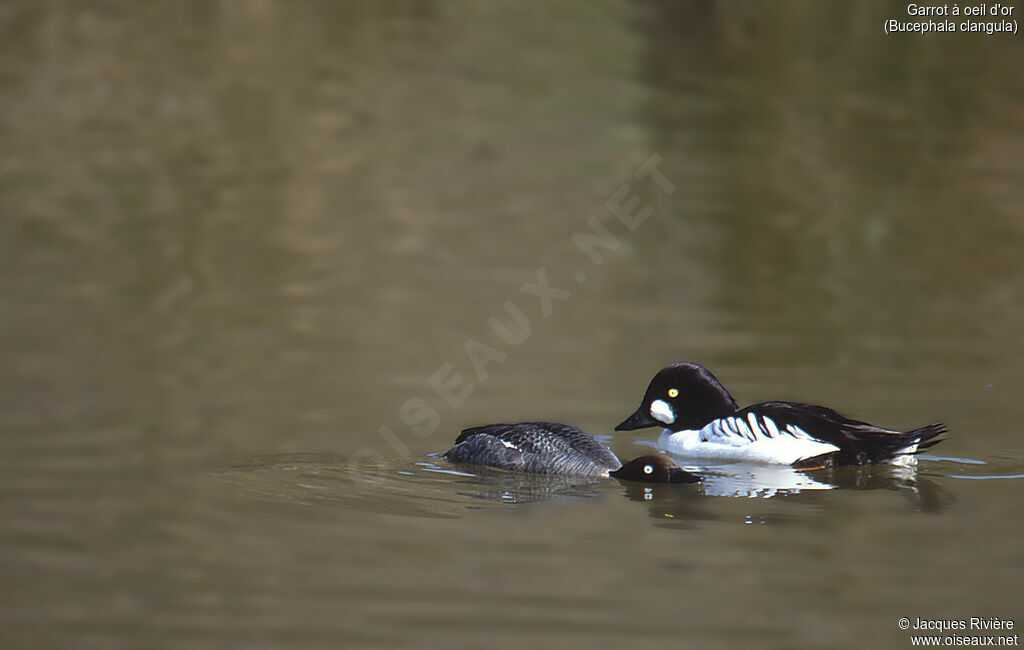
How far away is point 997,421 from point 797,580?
3.26 metres

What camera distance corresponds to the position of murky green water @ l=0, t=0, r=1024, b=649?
6.40 metres

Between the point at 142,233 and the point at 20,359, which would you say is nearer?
the point at 20,359

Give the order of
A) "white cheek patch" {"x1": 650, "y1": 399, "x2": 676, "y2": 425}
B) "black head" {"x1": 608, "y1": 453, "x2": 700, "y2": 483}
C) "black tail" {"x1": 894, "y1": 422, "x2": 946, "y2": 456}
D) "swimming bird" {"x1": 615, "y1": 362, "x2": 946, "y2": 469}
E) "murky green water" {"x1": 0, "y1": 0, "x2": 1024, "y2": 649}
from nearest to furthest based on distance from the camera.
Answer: "murky green water" {"x1": 0, "y1": 0, "x2": 1024, "y2": 649}
"black head" {"x1": 608, "y1": 453, "x2": 700, "y2": 483}
"black tail" {"x1": 894, "y1": 422, "x2": 946, "y2": 456}
"swimming bird" {"x1": 615, "y1": 362, "x2": 946, "y2": 469}
"white cheek patch" {"x1": 650, "y1": 399, "x2": 676, "y2": 425}

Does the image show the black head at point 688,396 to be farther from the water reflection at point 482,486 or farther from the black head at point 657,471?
the black head at point 657,471

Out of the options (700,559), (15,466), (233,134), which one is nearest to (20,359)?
(15,466)

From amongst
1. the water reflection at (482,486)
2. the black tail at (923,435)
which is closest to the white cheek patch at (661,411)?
the water reflection at (482,486)

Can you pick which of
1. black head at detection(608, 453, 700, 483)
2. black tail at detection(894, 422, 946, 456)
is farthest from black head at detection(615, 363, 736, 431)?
black tail at detection(894, 422, 946, 456)

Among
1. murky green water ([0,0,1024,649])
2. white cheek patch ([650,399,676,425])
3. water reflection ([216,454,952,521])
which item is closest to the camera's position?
murky green water ([0,0,1024,649])

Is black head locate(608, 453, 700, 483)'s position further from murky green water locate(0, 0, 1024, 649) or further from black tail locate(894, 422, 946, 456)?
black tail locate(894, 422, 946, 456)

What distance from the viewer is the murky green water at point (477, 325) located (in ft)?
21.0

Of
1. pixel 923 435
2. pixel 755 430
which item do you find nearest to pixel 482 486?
pixel 755 430

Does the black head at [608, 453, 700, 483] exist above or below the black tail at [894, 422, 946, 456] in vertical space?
below

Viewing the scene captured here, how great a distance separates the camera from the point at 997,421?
927 cm

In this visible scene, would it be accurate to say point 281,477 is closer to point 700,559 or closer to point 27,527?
point 27,527
